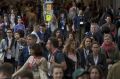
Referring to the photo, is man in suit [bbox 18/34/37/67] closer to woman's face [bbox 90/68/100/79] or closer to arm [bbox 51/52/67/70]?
arm [bbox 51/52/67/70]

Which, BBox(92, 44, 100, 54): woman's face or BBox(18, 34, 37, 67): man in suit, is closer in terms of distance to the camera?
BBox(92, 44, 100, 54): woman's face

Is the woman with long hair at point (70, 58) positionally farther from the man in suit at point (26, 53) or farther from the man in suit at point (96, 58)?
the man in suit at point (26, 53)

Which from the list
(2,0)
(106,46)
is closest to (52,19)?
(106,46)

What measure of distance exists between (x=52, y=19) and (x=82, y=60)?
8433 mm

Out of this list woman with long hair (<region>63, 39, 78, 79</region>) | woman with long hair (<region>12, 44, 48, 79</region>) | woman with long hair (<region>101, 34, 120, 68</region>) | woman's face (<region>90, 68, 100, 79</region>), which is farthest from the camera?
woman with long hair (<region>101, 34, 120, 68</region>)

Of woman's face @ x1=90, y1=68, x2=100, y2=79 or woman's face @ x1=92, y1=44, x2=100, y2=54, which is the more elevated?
woman's face @ x1=90, y1=68, x2=100, y2=79

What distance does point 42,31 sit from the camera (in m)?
16.2

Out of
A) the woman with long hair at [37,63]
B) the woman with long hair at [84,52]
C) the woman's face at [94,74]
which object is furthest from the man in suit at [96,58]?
the woman's face at [94,74]

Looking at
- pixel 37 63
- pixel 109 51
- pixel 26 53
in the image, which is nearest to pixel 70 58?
pixel 26 53

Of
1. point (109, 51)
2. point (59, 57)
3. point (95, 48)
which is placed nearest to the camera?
point (59, 57)

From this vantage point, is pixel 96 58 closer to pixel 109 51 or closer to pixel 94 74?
pixel 109 51

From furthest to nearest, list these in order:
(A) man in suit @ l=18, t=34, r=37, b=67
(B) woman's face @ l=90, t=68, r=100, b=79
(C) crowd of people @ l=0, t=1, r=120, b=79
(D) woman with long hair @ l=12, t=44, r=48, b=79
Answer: (A) man in suit @ l=18, t=34, r=37, b=67 < (D) woman with long hair @ l=12, t=44, r=48, b=79 < (B) woman's face @ l=90, t=68, r=100, b=79 < (C) crowd of people @ l=0, t=1, r=120, b=79

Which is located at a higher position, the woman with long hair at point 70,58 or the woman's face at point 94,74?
the woman's face at point 94,74

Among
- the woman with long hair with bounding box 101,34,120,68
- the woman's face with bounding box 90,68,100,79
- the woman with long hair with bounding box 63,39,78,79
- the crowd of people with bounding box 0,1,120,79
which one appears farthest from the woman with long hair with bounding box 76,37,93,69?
the woman's face with bounding box 90,68,100,79
